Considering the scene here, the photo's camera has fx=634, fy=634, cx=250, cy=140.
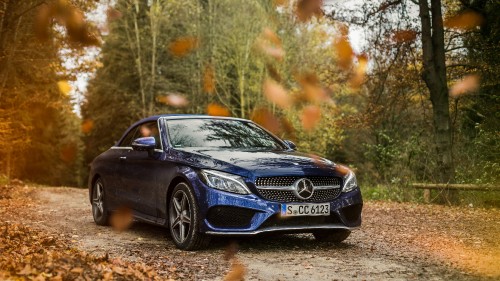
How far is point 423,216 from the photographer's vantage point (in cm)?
1152

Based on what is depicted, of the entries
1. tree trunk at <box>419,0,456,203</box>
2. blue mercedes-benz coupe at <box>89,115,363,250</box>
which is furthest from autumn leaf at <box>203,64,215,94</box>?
blue mercedes-benz coupe at <box>89,115,363,250</box>

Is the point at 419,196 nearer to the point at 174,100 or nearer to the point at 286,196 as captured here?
the point at 286,196

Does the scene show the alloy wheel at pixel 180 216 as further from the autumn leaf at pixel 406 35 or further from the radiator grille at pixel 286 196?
the autumn leaf at pixel 406 35

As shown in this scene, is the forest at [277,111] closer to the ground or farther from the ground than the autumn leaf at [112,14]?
closer to the ground

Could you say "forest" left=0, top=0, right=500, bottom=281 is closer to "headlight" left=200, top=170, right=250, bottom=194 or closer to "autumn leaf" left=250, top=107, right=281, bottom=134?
"autumn leaf" left=250, top=107, right=281, bottom=134

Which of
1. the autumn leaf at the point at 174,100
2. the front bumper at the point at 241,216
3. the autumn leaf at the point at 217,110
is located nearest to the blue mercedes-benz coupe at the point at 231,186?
the front bumper at the point at 241,216

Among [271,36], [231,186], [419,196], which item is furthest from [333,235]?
[271,36]

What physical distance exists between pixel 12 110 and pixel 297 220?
65.6 ft

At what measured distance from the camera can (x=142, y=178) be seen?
28.1ft

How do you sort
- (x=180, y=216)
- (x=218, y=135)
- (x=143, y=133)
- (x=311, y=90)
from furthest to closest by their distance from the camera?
(x=311, y=90), (x=143, y=133), (x=218, y=135), (x=180, y=216)

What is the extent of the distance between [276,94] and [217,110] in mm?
3305

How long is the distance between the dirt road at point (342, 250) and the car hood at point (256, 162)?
0.93 m

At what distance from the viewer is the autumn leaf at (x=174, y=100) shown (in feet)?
118

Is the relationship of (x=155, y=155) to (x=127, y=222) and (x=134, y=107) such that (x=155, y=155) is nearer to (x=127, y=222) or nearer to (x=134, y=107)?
(x=127, y=222)
